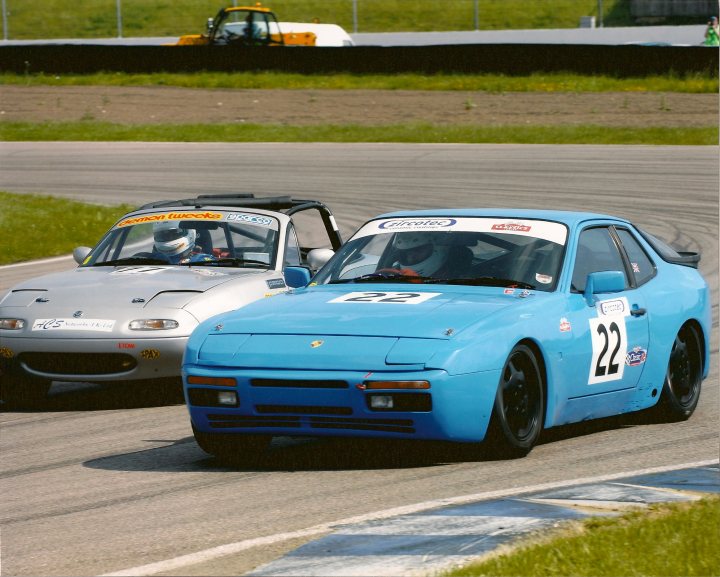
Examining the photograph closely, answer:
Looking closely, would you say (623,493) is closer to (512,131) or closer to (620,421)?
(620,421)

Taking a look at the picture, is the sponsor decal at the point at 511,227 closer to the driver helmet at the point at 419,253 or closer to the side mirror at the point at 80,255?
the driver helmet at the point at 419,253

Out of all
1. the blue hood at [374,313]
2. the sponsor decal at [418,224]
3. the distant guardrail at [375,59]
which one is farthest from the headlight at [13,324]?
the distant guardrail at [375,59]

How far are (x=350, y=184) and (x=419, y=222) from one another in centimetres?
1574

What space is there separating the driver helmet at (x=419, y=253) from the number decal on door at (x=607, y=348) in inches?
34.0

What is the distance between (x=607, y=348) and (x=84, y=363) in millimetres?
3426

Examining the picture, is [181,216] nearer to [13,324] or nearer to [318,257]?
[318,257]

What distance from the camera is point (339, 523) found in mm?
5441

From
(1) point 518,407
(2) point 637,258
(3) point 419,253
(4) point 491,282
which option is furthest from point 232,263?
(1) point 518,407

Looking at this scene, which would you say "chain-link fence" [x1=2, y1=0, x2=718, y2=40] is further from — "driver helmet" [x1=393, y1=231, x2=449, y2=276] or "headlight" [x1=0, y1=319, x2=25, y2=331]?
"driver helmet" [x1=393, y1=231, x2=449, y2=276]

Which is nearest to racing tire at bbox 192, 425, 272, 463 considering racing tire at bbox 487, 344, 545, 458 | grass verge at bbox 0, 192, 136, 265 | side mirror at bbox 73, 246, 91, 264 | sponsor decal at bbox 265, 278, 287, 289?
racing tire at bbox 487, 344, 545, 458

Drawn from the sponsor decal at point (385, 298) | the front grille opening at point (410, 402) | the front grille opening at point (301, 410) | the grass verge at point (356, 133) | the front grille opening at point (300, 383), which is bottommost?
the grass verge at point (356, 133)

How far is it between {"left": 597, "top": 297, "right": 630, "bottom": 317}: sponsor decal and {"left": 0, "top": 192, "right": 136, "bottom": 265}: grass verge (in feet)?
34.3

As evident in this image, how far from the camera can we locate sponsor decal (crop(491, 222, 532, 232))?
780 cm

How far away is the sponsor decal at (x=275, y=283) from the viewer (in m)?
9.99
